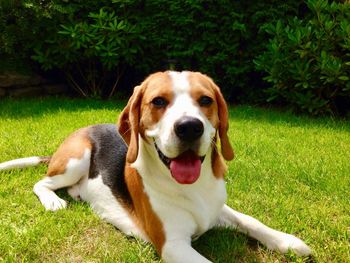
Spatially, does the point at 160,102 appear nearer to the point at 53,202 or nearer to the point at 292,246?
the point at 292,246

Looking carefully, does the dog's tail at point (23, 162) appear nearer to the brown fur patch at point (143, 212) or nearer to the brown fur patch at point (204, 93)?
the brown fur patch at point (143, 212)

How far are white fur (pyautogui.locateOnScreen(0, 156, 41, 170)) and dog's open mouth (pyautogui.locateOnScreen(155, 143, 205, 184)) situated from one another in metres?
2.24

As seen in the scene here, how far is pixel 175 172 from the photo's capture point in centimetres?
299

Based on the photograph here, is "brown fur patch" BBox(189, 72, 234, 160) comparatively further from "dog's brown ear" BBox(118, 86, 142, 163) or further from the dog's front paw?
the dog's front paw

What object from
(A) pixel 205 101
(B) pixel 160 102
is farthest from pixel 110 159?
(A) pixel 205 101

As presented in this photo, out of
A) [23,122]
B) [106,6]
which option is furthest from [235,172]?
[106,6]

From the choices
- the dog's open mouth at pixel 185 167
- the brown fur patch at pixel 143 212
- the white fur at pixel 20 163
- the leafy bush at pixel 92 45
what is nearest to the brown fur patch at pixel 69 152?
the white fur at pixel 20 163

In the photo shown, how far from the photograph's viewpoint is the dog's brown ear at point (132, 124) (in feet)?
10.5

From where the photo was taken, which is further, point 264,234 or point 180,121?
point 264,234

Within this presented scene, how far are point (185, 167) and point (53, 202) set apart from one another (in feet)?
5.03

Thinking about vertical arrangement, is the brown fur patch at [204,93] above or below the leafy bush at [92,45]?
above

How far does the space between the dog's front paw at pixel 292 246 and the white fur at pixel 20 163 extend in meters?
2.74

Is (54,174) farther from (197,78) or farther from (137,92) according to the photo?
(197,78)

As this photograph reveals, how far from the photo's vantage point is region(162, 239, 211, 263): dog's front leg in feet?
9.43
